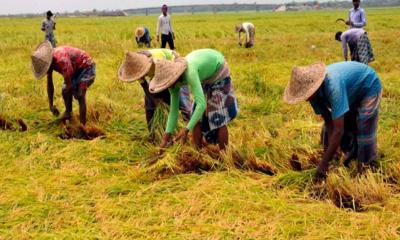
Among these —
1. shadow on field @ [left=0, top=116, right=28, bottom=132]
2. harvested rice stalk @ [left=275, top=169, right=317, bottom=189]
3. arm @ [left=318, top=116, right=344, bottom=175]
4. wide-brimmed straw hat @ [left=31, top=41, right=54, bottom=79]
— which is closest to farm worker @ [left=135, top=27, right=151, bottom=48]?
shadow on field @ [left=0, top=116, right=28, bottom=132]

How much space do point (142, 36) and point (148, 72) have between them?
398 inches

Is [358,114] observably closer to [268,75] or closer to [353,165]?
[353,165]

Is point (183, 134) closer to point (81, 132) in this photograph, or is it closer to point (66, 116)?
point (81, 132)

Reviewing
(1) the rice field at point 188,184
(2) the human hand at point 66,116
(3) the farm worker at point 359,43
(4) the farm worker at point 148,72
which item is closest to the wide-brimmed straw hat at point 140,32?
(3) the farm worker at point 359,43

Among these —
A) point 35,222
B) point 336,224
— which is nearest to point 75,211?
point 35,222

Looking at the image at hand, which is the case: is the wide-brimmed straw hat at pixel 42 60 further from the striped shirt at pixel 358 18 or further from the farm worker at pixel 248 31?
the farm worker at pixel 248 31

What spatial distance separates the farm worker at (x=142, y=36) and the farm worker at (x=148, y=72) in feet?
30.3

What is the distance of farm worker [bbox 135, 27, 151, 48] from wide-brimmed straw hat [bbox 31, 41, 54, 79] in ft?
29.0

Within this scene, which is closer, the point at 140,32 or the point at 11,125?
the point at 11,125

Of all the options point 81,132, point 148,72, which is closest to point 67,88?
point 81,132

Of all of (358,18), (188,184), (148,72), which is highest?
(358,18)

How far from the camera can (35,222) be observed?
A: 330 cm

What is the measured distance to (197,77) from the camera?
139 inches

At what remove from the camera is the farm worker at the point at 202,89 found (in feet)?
11.5
